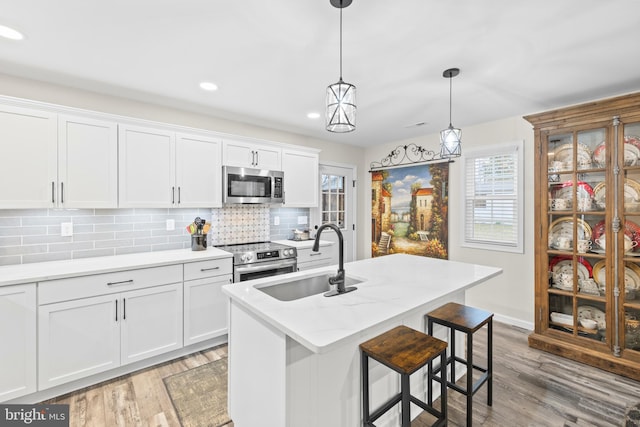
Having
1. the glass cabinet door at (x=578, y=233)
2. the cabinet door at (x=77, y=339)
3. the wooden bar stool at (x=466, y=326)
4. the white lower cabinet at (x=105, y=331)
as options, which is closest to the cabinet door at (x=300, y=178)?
the white lower cabinet at (x=105, y=331)

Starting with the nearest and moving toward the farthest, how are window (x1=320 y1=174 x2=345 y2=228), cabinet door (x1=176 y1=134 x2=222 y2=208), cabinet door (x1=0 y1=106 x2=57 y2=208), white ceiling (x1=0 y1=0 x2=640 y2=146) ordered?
white ceiling (x1=0 y1=0 x2=640 y2=146) < cabinet door (x1=0 y1=106 x2=57 y2=208) < cabinet door (x1=176 y1=134 x2=222 y2=208) < window (x1=320 y1=174 x2=345 y2=228)

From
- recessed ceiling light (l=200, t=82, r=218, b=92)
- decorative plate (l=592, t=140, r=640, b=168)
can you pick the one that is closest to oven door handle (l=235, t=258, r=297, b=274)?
recessed ceiling light (l=200, t=82, r=218, b=92)

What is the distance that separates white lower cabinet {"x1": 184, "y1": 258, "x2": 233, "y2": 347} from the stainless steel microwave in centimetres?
79

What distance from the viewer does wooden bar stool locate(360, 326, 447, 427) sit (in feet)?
4.34

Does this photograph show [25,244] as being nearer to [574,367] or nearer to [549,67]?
[549,67]

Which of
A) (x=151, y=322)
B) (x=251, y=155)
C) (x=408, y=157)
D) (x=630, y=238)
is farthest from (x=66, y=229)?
(x=630, y=238)

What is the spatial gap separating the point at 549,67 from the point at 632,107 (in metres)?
0.86

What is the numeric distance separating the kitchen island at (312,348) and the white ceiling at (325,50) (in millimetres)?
1610

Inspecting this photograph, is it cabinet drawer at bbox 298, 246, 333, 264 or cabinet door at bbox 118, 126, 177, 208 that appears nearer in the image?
cabinet door at bbox 118, 126, 177, 208

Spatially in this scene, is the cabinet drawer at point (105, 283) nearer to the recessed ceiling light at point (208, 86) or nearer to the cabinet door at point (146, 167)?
the cabinet door at point (146, 167)

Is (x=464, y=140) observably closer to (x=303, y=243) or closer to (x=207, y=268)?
(x=303, y=243)

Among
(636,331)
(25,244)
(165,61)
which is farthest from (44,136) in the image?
(636,331)

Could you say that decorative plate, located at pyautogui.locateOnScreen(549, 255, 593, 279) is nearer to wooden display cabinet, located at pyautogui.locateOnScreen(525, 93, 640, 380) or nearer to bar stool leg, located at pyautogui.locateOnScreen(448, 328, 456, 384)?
wooden display cabinet, located at pyautogui.locateOnScreen(525, 93, 640, 380)

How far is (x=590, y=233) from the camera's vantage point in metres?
2.66
